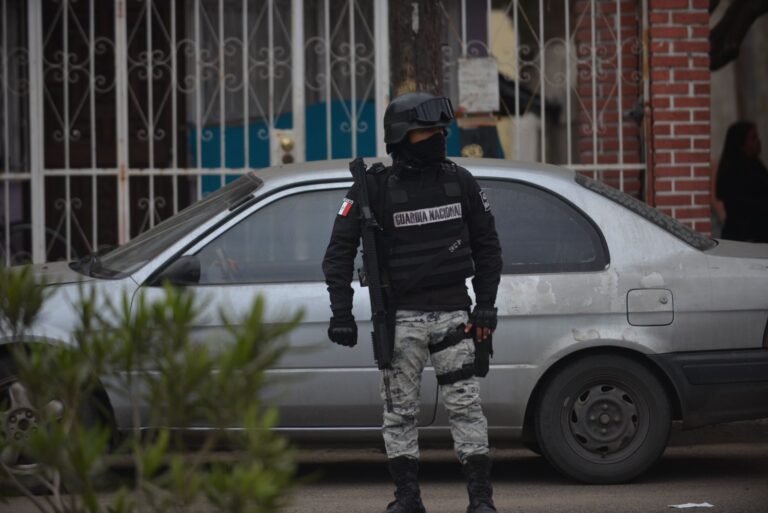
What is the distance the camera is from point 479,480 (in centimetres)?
529

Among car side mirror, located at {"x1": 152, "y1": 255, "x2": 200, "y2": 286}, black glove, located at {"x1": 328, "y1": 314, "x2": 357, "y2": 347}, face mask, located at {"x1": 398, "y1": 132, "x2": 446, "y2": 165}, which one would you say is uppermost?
face mask, located at {"x1": 398, "y1": 132, "x2": 446, "y2": 165}

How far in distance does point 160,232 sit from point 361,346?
3.87 feet

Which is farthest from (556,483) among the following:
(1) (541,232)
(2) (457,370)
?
(2) (457,370)

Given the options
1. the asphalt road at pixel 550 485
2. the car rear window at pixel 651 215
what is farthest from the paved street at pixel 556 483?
the car rear window at pixel 651 215

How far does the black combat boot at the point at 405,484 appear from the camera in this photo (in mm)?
5359

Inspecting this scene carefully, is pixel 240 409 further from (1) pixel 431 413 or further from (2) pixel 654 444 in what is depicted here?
(2) pixel 654 444

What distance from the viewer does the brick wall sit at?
9.17 metres

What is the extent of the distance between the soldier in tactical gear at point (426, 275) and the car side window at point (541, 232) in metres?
0.97

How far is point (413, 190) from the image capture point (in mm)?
5309

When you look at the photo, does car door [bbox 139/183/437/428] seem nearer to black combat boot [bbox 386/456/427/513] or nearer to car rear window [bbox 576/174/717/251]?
black combat boot [bbox 386/456/427/513]

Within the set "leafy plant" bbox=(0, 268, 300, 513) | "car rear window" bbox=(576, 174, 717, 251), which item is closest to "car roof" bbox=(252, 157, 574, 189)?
"car rear window" bbox=(576, 174, 717, 251)

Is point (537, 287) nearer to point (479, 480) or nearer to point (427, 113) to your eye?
point (479, 480)

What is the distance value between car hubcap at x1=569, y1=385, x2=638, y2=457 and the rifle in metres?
1.27

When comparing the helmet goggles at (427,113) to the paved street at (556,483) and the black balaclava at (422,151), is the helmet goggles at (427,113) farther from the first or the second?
the paved street at (556,483)
